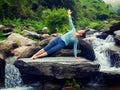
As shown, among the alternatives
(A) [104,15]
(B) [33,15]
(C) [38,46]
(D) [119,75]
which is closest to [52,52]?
(C) [38,46]

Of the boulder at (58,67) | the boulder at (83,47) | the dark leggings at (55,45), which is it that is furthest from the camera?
the boulder at (83,47)

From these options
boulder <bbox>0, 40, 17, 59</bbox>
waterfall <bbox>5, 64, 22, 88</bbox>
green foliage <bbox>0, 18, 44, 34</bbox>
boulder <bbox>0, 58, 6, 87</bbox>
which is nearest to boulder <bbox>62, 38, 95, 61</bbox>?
waterfall <bbox>5, 64, 22, 88</bbox>

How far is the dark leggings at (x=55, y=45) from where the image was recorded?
15.3 meters

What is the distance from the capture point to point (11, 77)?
17.4m

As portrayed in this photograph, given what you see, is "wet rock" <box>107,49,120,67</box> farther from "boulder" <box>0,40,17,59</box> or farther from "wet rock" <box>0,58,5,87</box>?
"wet rock" <box>0,58,5,87</box>

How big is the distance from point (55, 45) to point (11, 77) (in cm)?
353

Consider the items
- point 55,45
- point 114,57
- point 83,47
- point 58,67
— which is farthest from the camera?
point 114,57

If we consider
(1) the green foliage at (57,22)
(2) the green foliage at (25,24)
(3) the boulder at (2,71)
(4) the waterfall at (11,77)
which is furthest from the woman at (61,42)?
(2) the green foliage at (25,24)

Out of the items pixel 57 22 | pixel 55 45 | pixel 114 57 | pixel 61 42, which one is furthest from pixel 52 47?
pixel 57 22

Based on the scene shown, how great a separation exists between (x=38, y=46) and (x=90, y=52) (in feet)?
9.28

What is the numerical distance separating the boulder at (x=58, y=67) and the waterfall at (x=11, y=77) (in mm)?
2118

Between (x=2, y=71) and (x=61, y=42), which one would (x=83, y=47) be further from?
(x=2, y=71)

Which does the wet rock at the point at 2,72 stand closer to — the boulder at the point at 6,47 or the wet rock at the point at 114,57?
the boulder at the point at 6,47

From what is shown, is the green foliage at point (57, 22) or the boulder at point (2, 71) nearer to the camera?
the boulder at point (2, 71)
